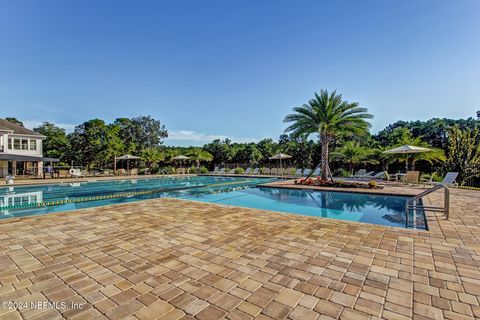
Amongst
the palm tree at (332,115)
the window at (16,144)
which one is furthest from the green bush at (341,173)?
the window at (16,144)

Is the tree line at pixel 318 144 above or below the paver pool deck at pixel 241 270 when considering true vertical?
above

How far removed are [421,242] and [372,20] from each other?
31.1ft

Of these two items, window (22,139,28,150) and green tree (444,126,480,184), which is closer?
green tree (444,126,480,184)

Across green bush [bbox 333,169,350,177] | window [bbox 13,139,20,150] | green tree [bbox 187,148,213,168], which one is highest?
window [bbox 13,139,20,150]

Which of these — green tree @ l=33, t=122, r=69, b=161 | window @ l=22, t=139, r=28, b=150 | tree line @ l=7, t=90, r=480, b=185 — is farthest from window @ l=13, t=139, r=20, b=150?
green tree @ l=33, t=122, r=69, b=161

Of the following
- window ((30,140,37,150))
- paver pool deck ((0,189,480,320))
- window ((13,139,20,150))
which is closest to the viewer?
paver pool deck ((0,189,480,320))

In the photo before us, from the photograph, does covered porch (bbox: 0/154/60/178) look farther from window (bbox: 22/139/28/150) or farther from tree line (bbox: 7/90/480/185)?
tree line (bbox: 7/90/480/185)

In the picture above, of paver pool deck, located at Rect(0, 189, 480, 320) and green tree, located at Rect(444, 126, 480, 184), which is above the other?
green tree, located at Rect(444, 126, 480, 184)

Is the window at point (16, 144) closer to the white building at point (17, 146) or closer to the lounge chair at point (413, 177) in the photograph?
the white building at point (17, 146)

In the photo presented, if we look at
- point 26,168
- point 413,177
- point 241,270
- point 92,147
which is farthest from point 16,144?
point 413,177

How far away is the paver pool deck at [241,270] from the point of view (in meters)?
2.08

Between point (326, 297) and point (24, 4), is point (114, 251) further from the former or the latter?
point (24, 4)

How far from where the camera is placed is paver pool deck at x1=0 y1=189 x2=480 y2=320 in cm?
208

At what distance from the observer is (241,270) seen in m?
2.84
